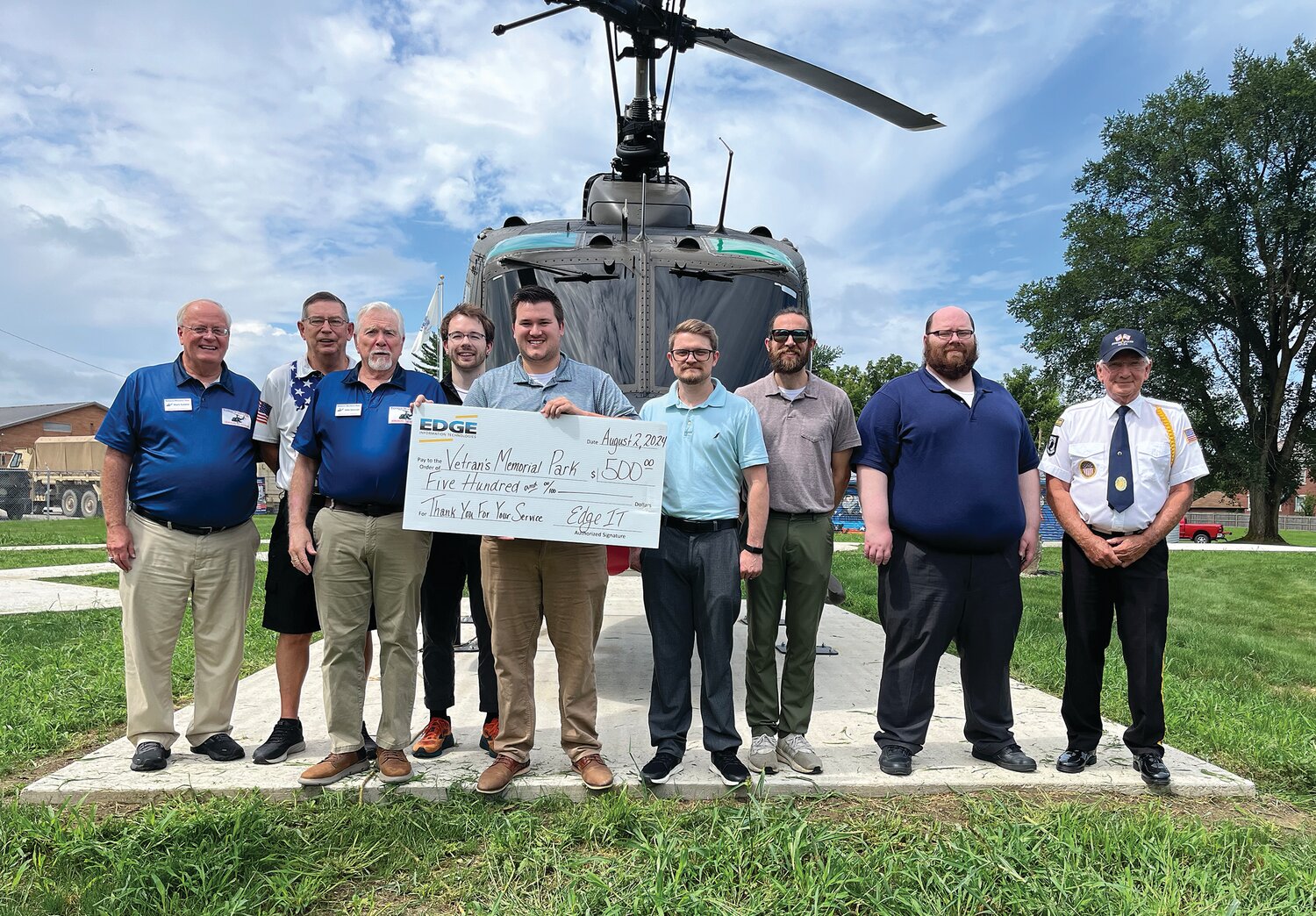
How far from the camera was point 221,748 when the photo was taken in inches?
158

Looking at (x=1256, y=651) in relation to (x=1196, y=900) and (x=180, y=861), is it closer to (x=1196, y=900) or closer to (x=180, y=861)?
(x=1196, y=900)

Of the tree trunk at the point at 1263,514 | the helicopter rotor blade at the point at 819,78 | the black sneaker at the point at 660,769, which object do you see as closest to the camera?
the black sneaker at the point at 660,769

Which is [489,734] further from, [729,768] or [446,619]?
[729,768]

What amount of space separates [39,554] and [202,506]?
14.8 m

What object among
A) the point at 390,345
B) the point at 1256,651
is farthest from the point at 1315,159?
the point at 390,345

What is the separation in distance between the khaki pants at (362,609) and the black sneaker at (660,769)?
1087mm

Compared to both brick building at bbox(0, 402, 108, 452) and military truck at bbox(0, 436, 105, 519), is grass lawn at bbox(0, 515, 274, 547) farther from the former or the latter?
brick building at bbox(0, 402, 108, 452)

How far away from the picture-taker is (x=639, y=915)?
105 inches

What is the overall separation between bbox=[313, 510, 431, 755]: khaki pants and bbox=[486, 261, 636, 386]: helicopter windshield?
1.91 meters

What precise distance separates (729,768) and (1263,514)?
31.7 meters

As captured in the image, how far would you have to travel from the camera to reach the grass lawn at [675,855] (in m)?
2.75

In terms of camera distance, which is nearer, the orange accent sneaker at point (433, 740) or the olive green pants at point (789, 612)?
the olive green pants at point (789, 612)

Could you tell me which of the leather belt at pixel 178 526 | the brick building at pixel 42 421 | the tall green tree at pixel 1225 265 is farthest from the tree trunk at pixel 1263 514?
the brick building at pixel 42 421

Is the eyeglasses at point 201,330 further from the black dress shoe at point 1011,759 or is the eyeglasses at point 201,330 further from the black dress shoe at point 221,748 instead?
the black dress shoe at point 1011,759
